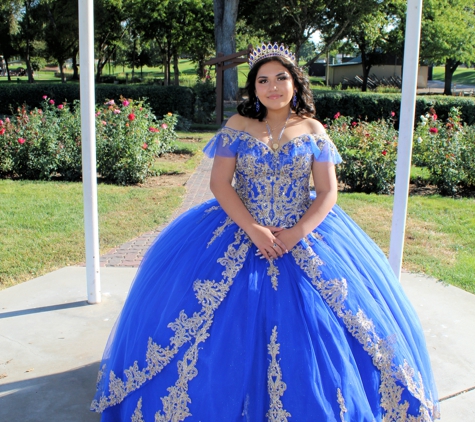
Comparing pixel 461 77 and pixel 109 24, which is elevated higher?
pixel 109 24

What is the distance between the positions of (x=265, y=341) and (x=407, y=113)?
2.03 metres

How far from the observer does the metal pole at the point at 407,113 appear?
3471 millimetres

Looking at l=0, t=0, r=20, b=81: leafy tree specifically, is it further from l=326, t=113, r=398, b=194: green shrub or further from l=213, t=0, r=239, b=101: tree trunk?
l=326, t=113, r=398, b=194: green shrub

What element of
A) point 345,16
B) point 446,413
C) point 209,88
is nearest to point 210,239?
point 446,413

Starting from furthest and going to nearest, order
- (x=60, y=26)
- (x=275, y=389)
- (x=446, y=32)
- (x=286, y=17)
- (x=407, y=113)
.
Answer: (x=446, y=32) < (x=60, y=26) < (x=286, y=17) < (x=407, y=113) < (x=275, y=389)

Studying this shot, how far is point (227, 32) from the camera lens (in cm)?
2322

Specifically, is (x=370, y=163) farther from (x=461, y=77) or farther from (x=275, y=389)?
(x=461, y=77)

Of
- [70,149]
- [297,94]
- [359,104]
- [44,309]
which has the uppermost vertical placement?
[359,104]

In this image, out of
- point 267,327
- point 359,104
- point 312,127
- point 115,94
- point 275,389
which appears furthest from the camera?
point 115,94

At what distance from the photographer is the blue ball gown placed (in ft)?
7.32

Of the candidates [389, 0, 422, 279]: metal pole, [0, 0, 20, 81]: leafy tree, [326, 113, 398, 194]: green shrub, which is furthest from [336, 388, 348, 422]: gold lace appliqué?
[0, 0, 20, 81]: leafy tree

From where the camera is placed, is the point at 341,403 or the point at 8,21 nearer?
the point at 341,403

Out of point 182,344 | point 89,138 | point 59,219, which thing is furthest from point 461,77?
point 182,344

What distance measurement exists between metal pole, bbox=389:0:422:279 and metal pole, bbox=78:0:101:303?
2.12 metres
